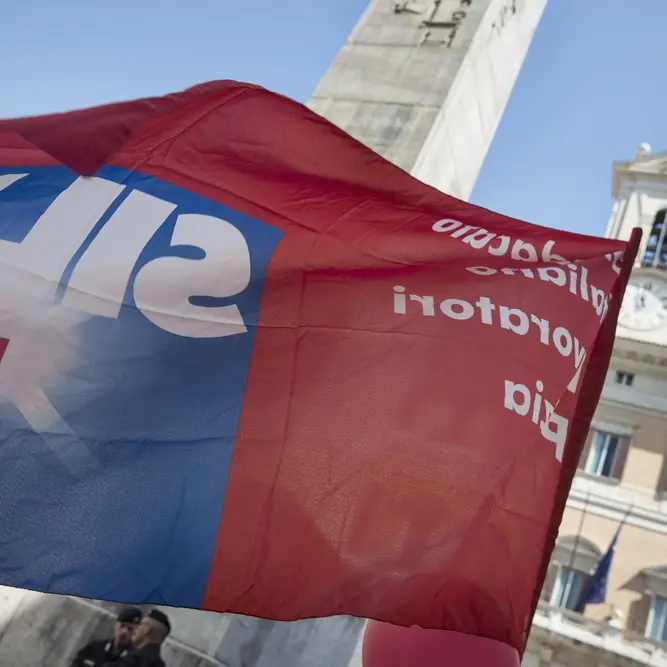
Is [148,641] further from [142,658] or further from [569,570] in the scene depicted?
[569,570]

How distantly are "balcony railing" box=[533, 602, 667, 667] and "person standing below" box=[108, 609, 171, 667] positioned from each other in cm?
1210

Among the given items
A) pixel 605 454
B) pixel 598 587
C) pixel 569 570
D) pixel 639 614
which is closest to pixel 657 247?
pixel 605 454

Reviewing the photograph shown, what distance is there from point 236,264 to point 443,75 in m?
3.46

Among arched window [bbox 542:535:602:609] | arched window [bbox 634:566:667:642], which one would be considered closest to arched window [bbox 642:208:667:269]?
arched window [bbox 542:535:602:609]

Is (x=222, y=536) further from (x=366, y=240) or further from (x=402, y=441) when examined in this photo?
(x=366, y=240)

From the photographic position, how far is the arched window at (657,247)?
19931mm

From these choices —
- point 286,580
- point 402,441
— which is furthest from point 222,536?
point 402,441

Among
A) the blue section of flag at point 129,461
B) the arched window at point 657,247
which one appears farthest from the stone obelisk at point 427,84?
the arched window at point 657,247

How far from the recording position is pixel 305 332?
2918mm

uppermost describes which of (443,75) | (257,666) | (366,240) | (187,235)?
(443,75)

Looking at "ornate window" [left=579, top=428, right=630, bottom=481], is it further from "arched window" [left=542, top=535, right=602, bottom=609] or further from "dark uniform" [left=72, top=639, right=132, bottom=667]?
"dark uniform" [left=72, top=639, right=132, bottom=667]

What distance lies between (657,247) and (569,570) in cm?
885

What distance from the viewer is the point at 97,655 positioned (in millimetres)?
3939

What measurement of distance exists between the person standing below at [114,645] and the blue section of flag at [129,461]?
176 cm
